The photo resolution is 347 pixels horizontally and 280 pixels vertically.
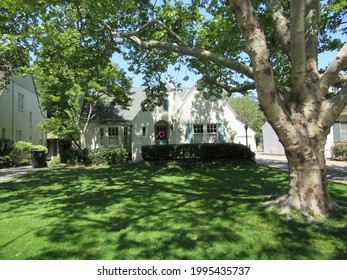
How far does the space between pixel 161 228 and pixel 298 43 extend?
14.4ft

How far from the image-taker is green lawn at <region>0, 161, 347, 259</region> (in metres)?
4.22

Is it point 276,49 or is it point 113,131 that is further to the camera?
point 113,131

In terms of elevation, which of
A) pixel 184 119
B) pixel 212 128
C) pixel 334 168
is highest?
pixel 184 119

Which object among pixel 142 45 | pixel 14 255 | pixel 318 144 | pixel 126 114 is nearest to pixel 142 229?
pixel 14 255

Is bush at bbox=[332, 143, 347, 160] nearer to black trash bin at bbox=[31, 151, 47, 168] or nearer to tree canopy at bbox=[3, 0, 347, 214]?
tree canopy at bbox=[3, 0, 347, 214]

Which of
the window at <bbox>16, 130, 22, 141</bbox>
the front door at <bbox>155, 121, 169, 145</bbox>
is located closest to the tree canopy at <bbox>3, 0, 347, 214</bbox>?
the front door at <bbox>155, 121, 169, 145</bbox>

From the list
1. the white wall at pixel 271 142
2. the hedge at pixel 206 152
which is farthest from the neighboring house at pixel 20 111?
the white wall at pixel 271 142

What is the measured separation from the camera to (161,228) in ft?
17.3

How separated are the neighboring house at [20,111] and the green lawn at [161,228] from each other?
16.1 m

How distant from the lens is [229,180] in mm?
11219

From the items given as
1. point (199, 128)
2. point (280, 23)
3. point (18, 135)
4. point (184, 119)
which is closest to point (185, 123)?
point (184, 119)

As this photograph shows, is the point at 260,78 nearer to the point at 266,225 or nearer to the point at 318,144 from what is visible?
the point at 318,144

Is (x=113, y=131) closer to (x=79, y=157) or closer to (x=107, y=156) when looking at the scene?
(x=107, y=156)

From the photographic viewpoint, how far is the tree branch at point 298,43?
18.3 ft
